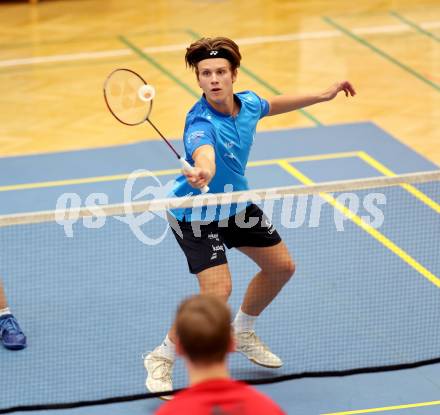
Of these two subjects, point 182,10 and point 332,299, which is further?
point 182,10

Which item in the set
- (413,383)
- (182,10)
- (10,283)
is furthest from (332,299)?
(182,10)

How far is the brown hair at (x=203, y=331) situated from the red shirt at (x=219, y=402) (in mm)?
87

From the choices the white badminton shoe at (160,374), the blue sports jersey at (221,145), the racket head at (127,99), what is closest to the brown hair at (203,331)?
the blue sports jersey at (221,145)

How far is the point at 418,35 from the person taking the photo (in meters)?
15.2

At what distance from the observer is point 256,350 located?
7164mm

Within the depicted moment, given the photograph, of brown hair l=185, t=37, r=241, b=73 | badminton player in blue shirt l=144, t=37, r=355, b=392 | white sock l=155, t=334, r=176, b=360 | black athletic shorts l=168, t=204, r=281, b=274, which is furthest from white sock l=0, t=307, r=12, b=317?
brown hair l=185, t=37, r=241, b=73

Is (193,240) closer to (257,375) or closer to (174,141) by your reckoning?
(257,375)

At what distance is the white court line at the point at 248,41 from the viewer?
547 inches

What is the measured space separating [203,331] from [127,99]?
3673 mm

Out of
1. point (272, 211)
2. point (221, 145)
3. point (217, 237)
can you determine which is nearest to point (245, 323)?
point (217, 237)

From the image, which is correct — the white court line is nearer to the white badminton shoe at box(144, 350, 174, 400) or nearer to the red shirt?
the white badminton shoe at box(144, 350, 174, 400)

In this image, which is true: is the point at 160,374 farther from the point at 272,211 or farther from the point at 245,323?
the point at 272,211

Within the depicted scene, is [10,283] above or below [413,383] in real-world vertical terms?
above

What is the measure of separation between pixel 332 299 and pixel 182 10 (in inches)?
363
